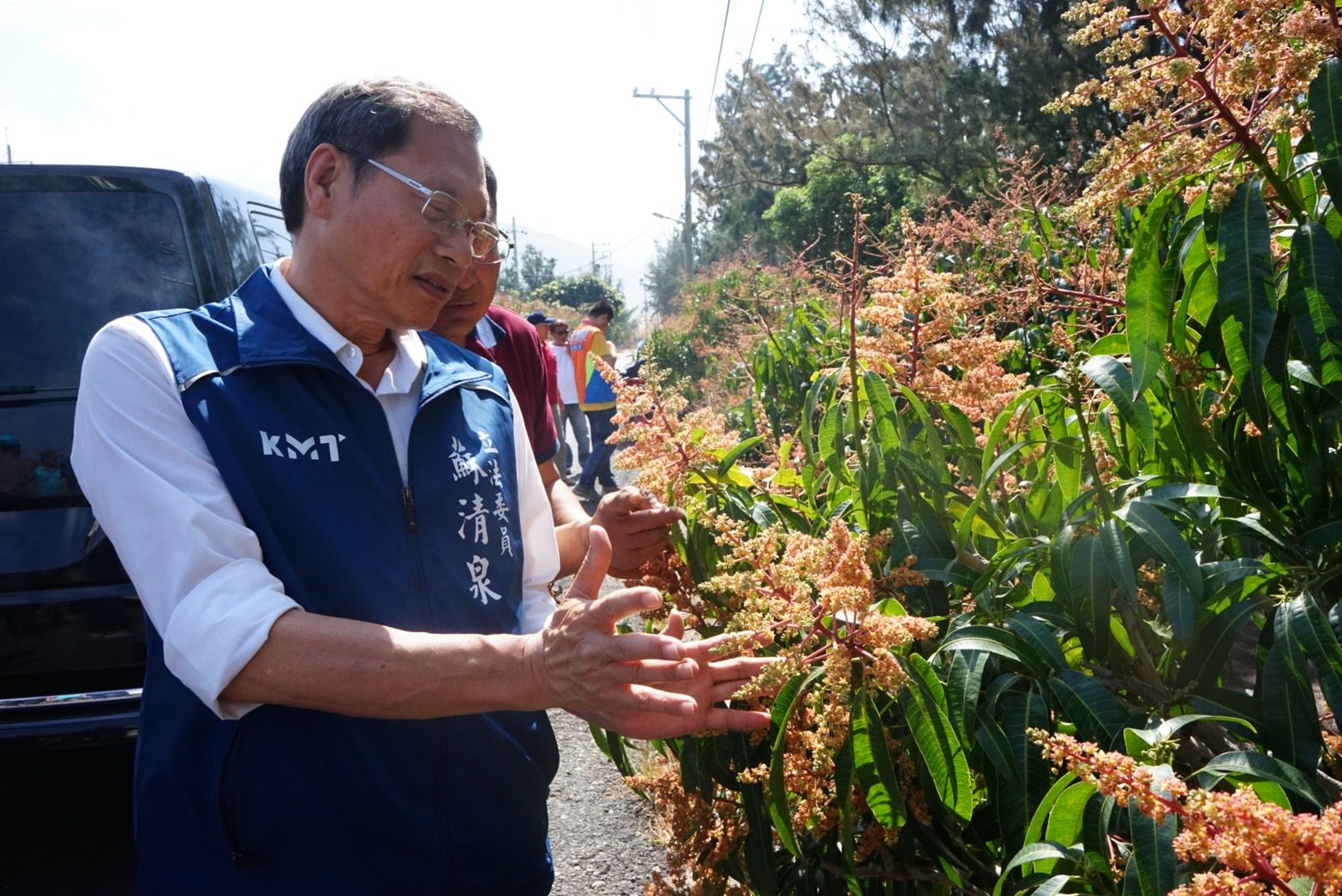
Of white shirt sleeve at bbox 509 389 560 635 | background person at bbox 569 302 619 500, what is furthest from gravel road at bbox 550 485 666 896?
background person at bbox 569 302 619 500

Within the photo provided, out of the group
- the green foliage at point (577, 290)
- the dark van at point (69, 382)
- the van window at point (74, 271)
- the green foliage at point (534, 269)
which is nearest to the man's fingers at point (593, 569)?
the dark van at point (69, 382)

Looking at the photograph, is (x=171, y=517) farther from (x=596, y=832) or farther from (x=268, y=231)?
(x=268, y=231)

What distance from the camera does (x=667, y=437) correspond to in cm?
205

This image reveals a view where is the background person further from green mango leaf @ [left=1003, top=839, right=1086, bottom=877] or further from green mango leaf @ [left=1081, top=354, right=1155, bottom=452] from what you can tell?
green mango leaf @ [left=1003, top=839, right=1086, bottom=877]

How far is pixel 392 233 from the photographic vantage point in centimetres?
170

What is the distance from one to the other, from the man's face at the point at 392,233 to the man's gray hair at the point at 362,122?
2 cm

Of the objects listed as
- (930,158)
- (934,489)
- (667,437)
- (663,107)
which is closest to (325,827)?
(667,437)

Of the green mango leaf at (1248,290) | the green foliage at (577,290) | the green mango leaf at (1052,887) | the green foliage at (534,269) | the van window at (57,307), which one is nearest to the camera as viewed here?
the green mango leaf at (1052,887)

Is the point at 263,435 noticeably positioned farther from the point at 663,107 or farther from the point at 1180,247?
the point at 663,107

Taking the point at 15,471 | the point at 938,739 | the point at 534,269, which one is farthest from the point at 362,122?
the point at 534,269

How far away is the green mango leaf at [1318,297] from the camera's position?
52.5 inches

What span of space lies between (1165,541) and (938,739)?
1.28 ft

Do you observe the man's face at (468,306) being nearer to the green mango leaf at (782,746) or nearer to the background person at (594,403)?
the green mango leaf at (782,746)

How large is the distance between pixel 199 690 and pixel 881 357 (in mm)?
1177
